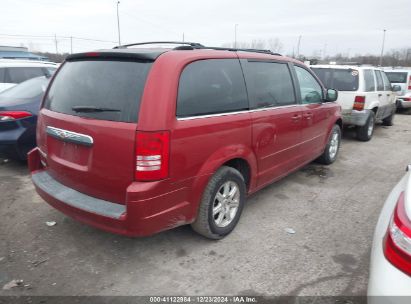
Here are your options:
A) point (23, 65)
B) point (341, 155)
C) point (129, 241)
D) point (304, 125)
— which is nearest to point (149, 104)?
point (129, 241)

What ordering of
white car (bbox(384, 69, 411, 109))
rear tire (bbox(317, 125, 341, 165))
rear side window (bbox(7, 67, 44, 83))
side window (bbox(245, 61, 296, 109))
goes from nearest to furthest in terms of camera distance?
side window (bbox(245, 61, 296, 109)), rear tire (bbox(317, 125, 341, 165)), rear side window (bbox(7, 67, 44, 83)), white car (bbox(384, 69, 411, 109))

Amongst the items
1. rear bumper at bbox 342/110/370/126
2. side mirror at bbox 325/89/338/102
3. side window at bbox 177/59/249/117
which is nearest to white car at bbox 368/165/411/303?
side window at bbox 177/59/249/117

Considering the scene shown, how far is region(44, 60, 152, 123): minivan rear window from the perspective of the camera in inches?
104

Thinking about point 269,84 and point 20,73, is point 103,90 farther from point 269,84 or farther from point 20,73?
point 20,73

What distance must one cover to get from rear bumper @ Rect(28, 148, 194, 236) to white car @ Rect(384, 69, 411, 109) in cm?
1260

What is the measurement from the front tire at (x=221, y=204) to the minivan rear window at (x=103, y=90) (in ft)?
3.40

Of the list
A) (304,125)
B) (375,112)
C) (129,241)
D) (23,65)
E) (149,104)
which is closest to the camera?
(149,104)

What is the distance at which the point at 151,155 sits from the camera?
2.54 metres

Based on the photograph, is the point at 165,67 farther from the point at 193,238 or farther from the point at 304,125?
the point at 304,125

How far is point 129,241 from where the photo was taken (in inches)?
133

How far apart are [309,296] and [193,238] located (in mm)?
1270

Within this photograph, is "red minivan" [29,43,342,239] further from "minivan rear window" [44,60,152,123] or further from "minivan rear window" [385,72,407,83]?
"minivan rear window" [385,72,407,83]

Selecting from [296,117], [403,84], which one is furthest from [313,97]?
[403,84]

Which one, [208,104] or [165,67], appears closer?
[165,67]
